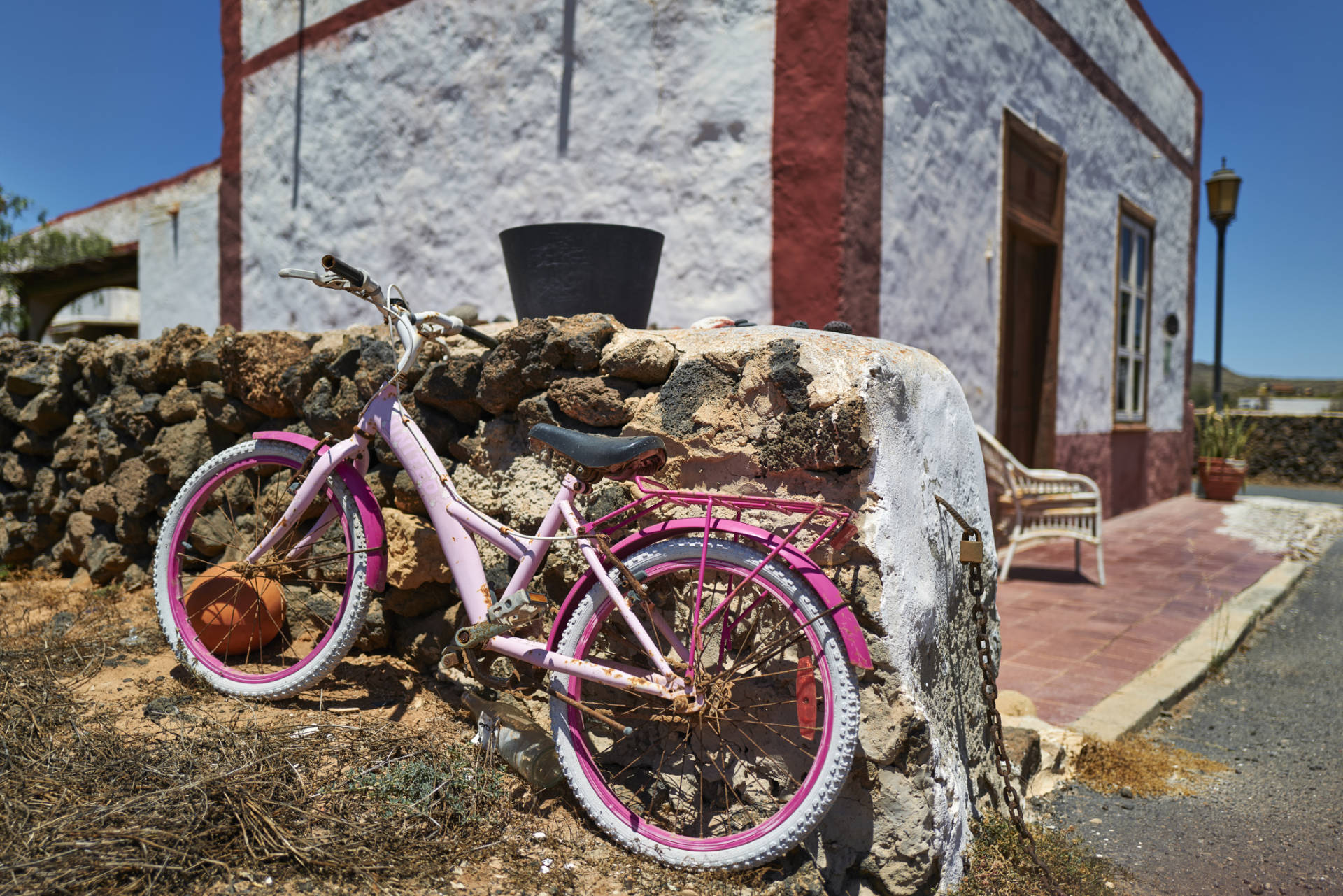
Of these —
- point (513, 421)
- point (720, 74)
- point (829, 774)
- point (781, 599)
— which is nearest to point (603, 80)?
point (720, 74)

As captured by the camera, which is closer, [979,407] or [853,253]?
[853,253]

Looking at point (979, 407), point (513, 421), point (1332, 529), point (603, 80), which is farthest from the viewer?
point (1332, 529)

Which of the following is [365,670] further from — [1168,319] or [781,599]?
[1168,319]

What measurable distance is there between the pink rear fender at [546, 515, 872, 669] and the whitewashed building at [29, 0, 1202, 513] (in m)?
2.49

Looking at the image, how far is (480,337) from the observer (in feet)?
7.84

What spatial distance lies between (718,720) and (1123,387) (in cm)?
795

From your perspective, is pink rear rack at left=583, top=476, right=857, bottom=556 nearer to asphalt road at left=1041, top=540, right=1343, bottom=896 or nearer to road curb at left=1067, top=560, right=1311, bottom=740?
asphalt road at left=1041, top=540, right=1343, bottom=896

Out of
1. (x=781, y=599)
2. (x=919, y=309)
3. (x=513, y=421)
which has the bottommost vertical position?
(x=781, y=599)

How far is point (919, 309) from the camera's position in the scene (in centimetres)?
484

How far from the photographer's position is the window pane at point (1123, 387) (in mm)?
8336

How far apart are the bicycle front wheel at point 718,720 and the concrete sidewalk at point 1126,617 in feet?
4.98

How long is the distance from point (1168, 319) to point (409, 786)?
9.79 metres

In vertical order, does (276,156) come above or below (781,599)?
above

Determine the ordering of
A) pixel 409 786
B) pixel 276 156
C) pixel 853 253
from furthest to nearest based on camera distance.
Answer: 1. pixel 276 156
2. pixel 853 253
3. pixel 409 786
